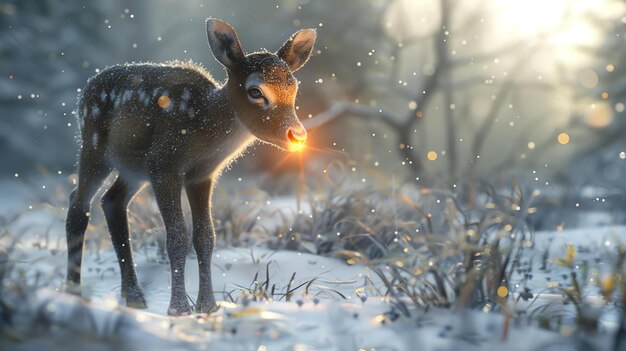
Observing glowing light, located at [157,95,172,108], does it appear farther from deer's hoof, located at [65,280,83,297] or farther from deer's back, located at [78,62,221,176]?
deer's hoof, located at [65,280,83,297]

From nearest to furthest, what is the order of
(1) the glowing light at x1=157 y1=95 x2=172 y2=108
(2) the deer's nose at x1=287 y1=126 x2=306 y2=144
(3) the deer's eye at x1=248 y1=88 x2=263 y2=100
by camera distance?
(2) the deer's nose at x1=287 y1=126 x2=306 y2=144, (3) the deer's eye at x1=248 y1=88 x2=263 y2=100, (1) the glowing light at x1=157 y1=95 x2=172 y2=108

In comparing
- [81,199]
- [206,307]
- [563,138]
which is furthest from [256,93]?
[563,138]

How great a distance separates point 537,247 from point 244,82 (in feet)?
14.0

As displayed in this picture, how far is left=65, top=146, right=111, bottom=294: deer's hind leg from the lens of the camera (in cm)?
470

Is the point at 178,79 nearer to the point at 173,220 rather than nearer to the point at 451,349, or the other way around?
the point at 173,220

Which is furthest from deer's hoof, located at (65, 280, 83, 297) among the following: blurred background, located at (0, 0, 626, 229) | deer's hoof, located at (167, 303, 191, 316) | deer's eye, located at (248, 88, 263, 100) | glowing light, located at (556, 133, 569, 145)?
glowing light, located at (556, 133, 569, 145)

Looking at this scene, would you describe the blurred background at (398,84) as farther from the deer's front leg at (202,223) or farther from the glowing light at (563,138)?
the deer's front leg at (202,223)

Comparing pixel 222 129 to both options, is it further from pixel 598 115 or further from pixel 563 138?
pixel 598 115

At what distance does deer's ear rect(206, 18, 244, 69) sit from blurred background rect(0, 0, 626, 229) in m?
4.10

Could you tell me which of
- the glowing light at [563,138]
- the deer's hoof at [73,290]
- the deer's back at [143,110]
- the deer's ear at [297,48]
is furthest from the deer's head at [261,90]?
the glowing light at [563,138]

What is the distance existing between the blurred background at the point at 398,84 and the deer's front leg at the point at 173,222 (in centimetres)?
409

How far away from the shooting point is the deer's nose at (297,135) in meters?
3.96

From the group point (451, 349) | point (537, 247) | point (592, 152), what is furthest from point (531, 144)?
point (451, 349)

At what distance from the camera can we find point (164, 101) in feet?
14.3
